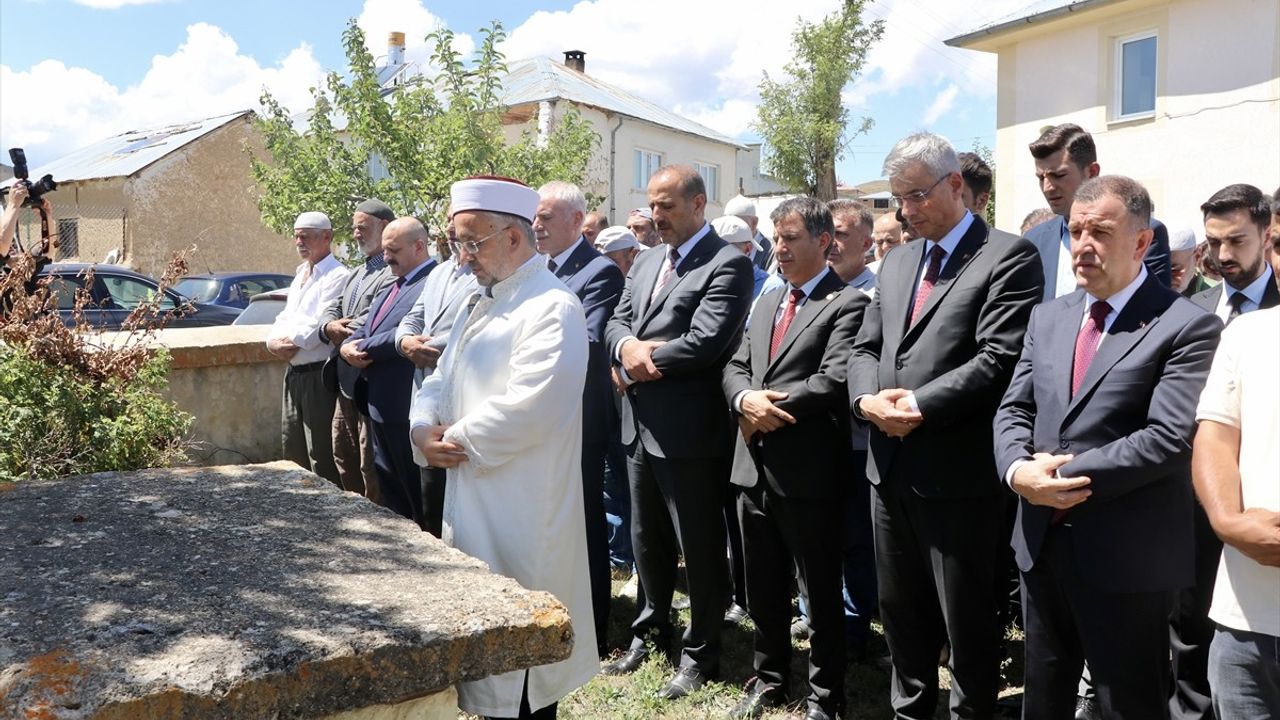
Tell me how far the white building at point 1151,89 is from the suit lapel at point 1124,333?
40.5ft

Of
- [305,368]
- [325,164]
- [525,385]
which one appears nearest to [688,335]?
[525,385]

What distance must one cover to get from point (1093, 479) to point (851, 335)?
138 centimetres

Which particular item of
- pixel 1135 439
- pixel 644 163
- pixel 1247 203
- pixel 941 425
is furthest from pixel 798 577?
pixel 644 163

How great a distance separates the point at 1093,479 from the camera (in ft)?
9.61

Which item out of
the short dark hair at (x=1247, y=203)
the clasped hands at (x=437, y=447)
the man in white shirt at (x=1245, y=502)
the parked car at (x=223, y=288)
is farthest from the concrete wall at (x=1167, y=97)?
the clasped hands at (x=437, y=447)

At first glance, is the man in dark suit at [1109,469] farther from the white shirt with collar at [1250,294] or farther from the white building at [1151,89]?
the white building at [1151,89]

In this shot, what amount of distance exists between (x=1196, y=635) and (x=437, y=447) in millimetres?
2938

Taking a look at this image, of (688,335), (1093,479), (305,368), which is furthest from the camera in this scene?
(305,368)

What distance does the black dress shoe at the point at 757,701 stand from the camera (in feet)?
13.8

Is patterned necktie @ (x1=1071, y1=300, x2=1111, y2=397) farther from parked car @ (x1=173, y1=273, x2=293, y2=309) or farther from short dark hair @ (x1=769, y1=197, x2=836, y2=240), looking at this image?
parked car @ (x1=173, y1=273, x2=293, y2=309)

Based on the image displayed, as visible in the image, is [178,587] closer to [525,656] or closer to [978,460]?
[525,656]

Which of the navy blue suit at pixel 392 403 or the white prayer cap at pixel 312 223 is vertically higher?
the white prayer cap at pixel 312 223

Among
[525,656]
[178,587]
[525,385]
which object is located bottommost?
[525,656]

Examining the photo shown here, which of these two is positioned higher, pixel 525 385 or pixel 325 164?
pixel 325 164
